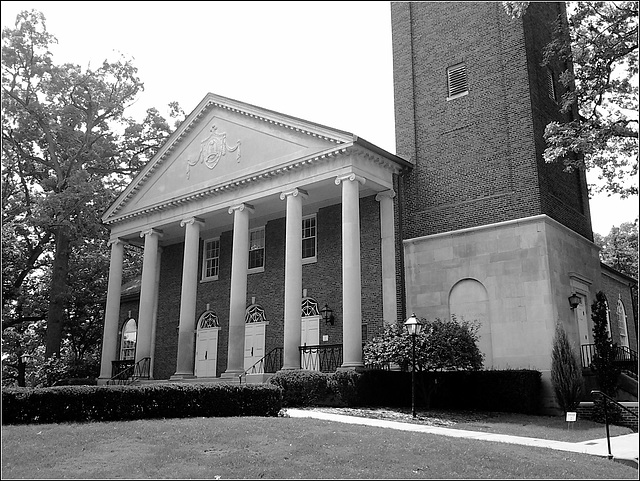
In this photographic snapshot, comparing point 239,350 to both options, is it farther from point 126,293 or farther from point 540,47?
point 540,47

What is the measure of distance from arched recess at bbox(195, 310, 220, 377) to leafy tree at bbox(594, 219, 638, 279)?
105 feet

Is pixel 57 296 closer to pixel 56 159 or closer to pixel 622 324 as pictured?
pixel 56 159

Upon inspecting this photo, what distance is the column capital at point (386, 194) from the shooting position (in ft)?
77.5

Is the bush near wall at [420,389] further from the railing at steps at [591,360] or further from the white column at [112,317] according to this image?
the white column at [112,317]

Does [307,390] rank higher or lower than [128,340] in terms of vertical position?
lower

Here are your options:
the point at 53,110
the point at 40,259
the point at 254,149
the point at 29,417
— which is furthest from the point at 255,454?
the point at 40,259

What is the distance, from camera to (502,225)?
70.4 ft

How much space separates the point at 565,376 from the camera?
18.8 metres

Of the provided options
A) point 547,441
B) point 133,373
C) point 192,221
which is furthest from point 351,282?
point 133,373

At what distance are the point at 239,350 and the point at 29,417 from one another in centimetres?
1142

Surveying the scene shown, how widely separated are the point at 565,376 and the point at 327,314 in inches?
369

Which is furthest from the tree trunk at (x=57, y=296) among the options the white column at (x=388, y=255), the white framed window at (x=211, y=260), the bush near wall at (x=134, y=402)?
the bush near wall at (x=134, y=402)

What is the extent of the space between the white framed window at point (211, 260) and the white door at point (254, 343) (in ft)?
13.1

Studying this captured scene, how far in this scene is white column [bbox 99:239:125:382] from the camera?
2859 cm
